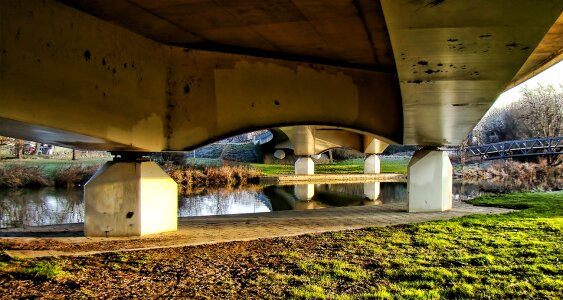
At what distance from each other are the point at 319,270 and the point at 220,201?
1783cm

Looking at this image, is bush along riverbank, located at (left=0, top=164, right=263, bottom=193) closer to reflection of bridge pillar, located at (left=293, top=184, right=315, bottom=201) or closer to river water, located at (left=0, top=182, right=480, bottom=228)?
river water, located at (left=0, top=182, right=480, bottom=228)

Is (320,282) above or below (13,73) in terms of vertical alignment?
below

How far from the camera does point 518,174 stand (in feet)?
127

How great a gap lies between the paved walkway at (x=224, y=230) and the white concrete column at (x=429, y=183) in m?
0.46

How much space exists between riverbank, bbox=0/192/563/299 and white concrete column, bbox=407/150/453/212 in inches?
177

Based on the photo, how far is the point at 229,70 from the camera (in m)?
9.02

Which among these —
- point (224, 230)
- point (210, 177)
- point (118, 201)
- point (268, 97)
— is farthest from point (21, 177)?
point (268, 97)

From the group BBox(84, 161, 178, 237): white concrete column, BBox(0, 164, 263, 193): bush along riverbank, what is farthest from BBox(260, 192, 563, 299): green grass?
BBox(0, 164, 263, 193): bush along riverbank

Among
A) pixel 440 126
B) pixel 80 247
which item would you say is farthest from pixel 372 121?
pixel 80 247

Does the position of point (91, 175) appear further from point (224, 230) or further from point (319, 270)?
point (319, 270)

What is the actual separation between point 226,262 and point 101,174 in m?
3.68

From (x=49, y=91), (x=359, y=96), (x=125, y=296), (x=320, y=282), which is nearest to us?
(x=125, y=296)

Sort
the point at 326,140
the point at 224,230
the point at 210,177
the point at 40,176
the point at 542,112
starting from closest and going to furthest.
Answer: the point at 224,230
the point at 40,176
the point at 210,177
the point at 326,140
the point at 542,112

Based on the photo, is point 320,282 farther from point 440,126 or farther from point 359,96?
point 440,126
